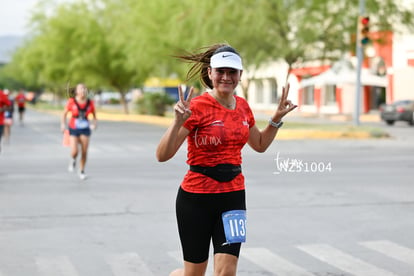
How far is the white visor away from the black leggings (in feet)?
2.40

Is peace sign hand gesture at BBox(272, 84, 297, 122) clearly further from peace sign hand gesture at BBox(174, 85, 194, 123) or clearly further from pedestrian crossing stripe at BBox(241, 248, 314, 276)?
pedestrian crossing stripe at BBox(241, 248, 314, 276)

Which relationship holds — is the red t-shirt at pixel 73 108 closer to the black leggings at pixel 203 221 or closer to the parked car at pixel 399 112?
the black leggings at pixel 203 221

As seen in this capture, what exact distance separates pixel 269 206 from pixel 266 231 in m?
1.84

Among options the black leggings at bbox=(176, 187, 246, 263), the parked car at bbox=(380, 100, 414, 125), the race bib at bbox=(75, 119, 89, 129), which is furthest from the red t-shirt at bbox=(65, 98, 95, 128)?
the parked car at bbox=(380, 100, 414, 125)

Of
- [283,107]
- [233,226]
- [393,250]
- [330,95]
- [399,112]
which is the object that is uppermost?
[283,107]

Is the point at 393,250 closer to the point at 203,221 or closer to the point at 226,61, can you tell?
the point at 203,221

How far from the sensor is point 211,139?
4.34 m

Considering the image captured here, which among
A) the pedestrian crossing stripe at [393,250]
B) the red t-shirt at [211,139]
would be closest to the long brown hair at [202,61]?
the red t-shirt at [211,139]

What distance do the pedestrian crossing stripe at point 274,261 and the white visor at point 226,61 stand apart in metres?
2.51

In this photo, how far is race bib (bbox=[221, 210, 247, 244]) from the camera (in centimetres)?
439

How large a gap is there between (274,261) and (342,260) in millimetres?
608

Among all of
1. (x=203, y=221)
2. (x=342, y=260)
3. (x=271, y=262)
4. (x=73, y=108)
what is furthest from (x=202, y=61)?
(x=73, y=108)

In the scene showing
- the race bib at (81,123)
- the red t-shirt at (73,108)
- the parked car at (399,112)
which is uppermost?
the red t-shirt at (73,108)

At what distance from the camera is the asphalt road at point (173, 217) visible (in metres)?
6.71
